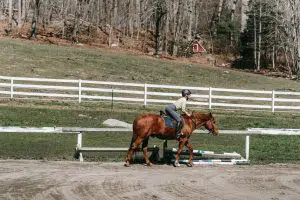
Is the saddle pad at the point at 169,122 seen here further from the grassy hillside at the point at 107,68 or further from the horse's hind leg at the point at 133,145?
the grassy hillside at the point at 107,68

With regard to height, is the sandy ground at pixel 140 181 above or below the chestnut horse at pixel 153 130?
below

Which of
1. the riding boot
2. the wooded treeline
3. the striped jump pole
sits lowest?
the striped jump pole

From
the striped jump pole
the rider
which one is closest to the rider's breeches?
the rider

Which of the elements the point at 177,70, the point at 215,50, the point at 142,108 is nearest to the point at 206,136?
the point at 142,108

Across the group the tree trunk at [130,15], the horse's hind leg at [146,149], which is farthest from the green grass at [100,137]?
the tree trunk at [130,15]

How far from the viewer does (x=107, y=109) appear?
31391 mm

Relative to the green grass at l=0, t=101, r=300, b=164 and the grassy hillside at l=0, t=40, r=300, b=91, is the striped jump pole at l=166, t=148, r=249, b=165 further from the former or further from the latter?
the grassy hillside at l=0, t=40, r=300, b=91

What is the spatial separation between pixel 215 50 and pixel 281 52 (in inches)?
377

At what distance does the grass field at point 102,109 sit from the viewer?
20984 millimetres

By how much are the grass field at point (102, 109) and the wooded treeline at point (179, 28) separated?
9.57 meters

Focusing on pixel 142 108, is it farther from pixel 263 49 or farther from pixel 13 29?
pixel 263 49

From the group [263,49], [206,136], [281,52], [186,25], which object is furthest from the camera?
[186,25]

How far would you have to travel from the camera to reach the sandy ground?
469 inches

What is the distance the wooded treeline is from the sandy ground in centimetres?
4571
